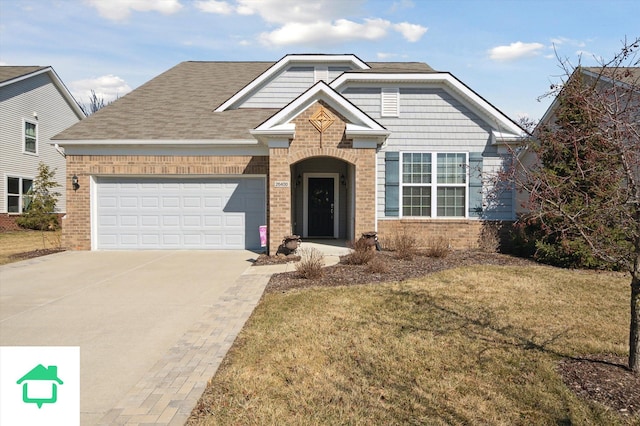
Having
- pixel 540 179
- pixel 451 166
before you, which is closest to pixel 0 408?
pixel 540 179

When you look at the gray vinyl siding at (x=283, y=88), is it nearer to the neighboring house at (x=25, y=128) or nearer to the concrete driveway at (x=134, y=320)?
the concrete driveway at (x=134, y=320)

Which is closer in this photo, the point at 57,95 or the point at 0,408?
the point at 0,408

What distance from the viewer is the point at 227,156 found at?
14656 mm

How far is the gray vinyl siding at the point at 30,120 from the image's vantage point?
2266 centimetres

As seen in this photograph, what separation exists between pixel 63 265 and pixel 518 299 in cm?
1088

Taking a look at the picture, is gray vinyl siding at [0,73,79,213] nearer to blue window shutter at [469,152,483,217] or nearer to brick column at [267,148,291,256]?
brick column at [267,148,291,256]

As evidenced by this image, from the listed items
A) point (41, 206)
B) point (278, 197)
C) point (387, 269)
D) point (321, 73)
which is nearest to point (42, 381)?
point (387, 269)

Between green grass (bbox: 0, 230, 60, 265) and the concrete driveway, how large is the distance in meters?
2.66

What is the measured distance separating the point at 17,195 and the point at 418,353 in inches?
975

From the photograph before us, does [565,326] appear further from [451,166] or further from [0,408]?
[451,166]

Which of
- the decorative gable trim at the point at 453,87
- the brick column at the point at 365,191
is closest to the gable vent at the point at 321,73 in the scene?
the decorative gable trim at the point at 453,87

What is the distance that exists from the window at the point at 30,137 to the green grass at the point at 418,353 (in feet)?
73.4

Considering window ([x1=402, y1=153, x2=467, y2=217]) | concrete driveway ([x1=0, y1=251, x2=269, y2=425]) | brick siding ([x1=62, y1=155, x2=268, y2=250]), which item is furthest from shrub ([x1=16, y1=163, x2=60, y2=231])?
window ([x1=402, y1=153, x2=467, y2=217])

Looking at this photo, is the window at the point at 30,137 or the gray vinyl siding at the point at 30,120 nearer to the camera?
the gray vinyl siding at the point at 30,120
